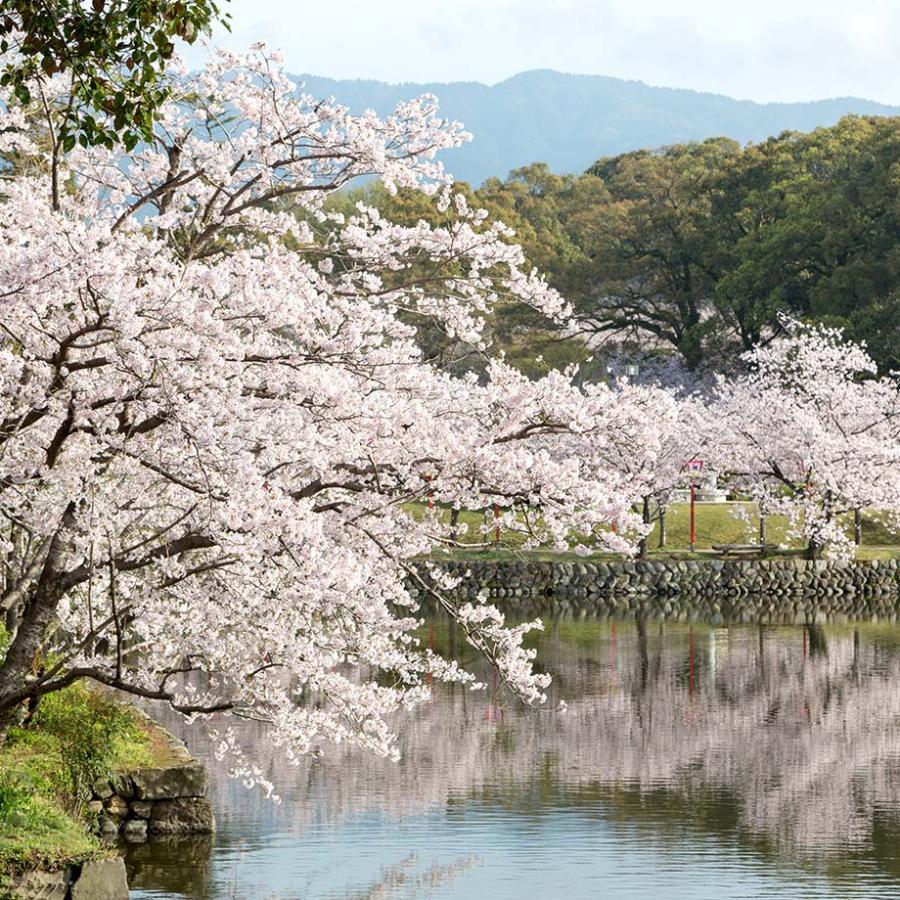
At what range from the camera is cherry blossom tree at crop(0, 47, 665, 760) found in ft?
30.3

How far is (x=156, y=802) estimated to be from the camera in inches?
534

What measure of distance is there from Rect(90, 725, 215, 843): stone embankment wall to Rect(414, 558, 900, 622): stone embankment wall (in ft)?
66.9

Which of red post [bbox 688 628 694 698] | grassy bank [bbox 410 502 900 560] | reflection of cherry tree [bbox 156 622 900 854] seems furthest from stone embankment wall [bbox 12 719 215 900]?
grassy bank [bbox 410 502 900 560]

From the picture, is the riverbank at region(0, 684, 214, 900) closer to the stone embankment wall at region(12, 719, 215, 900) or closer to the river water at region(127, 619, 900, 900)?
the stone embankment wall at region(12, 719, 215, 900)

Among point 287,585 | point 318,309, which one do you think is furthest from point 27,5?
point 287,585

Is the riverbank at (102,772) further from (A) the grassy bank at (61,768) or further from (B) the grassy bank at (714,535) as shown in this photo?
(B) the grassy bank at (714,535)

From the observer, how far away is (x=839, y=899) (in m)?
11.9

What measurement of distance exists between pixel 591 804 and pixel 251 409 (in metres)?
6.67

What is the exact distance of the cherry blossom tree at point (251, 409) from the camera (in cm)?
923

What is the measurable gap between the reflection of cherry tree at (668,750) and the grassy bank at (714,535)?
1193cm

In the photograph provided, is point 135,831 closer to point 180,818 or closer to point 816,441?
point 180,818

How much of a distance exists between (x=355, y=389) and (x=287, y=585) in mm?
1347

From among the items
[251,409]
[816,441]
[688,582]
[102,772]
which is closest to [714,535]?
[816,441]

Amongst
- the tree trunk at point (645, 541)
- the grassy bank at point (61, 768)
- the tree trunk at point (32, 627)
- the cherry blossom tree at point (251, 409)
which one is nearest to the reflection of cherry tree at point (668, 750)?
the grassy bank at point (61, 768)
